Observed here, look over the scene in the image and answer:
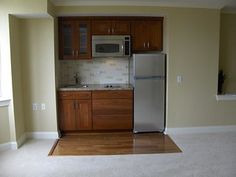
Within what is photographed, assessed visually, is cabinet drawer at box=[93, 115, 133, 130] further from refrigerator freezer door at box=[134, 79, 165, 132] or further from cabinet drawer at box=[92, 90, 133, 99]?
cabinet drawer at box=[92, 90, 133, 99]

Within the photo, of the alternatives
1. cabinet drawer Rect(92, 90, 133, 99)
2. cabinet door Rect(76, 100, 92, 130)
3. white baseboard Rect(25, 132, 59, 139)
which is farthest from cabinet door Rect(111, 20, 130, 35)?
white baseboard Rect(25, 132, 59, 139)

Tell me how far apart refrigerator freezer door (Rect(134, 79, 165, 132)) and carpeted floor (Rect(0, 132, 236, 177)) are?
790 millimetres

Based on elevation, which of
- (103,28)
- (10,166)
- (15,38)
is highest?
(103,28)

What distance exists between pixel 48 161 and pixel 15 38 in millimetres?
2059

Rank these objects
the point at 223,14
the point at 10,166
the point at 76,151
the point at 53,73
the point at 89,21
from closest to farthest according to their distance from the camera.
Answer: the point at 10,166, the point at 76,151, the point at 53,73, the point at 89,21, the point at 223,14

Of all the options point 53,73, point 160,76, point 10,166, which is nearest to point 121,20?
point 160,76

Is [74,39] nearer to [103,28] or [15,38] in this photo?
[103,28]

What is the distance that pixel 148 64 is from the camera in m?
4.32

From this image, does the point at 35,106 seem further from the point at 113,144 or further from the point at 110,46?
the point at 110,46

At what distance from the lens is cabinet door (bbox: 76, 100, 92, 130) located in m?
4.39

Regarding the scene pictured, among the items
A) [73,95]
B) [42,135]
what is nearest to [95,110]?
[73,95]

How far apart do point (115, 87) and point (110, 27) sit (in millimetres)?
1150

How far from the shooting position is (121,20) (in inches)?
176

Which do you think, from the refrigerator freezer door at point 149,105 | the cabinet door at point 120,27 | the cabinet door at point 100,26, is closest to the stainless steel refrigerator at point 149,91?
the refrigerator freezer door at point 149,105
